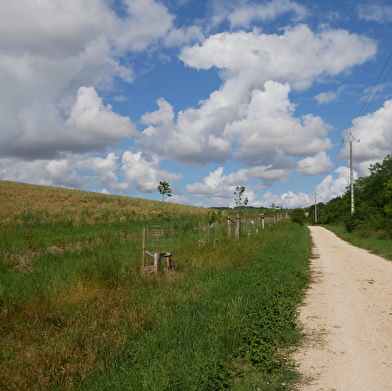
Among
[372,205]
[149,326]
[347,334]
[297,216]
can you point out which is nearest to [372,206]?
[372,205]

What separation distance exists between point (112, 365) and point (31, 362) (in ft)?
3.80

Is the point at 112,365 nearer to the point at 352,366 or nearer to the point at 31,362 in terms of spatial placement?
the point at 31,362

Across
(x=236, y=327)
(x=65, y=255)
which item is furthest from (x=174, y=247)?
(x=236, y=327)

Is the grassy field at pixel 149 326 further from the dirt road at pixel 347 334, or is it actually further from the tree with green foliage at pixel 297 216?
the tree with green foliage at pixel 297 216

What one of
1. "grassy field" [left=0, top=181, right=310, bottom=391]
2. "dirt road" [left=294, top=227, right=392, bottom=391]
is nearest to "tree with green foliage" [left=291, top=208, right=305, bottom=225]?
"dirt road" [left=294, top=227, right=392, bottom=391]

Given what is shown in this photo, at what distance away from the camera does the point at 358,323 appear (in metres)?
6.25

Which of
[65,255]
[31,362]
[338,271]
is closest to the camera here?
[31,362]

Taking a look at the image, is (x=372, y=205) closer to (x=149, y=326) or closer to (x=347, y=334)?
(x=347, y=334)

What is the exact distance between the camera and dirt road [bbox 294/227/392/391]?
4.16m

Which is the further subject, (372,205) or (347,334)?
(372,205)

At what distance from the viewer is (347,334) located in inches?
224

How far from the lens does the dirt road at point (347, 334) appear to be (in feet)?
13.6

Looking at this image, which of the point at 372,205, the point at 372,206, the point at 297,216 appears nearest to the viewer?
the point at 372,206

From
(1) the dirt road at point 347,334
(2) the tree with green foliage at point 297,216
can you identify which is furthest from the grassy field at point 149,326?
(2) the tree with green foliage at point 297,216
